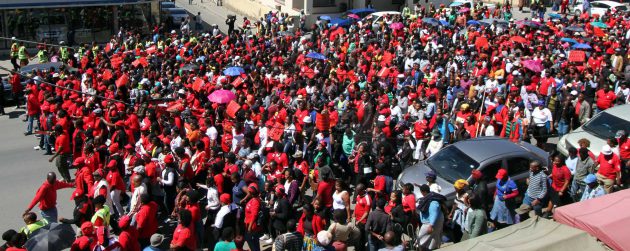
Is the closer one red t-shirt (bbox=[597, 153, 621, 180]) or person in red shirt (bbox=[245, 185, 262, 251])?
person in red shirt (bbox=[245, 185, 262, 251])

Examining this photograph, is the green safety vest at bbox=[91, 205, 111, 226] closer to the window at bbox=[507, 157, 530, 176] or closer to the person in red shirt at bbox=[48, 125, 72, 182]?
the person in red shirt at bbox=[48, 125, 72, 182]

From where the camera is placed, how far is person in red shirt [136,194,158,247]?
9625 mm

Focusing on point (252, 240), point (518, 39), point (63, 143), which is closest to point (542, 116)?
point (252, 240)

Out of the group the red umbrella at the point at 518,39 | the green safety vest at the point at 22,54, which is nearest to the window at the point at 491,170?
the red umbrella at the point at 518,39

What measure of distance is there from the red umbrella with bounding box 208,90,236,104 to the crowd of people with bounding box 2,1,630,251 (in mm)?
263

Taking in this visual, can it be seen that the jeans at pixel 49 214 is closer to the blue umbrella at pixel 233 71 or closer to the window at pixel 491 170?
the window at pixel 491 170

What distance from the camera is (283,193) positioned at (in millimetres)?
10117

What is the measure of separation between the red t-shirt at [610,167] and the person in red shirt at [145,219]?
7117 millimetres

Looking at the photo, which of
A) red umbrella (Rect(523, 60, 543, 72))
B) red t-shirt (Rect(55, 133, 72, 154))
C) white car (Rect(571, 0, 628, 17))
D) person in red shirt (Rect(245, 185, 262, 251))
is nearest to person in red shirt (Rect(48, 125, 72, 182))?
red t-shirt (Rect(55, 133, 72, 154))

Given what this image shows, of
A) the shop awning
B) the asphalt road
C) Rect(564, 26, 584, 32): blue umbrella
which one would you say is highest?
the shop awning

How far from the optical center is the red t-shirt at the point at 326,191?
10.5 meters

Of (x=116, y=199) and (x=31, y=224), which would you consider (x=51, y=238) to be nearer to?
(x=31, y=224)

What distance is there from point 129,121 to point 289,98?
3872mm

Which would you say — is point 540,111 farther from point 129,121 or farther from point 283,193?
point 129,121
